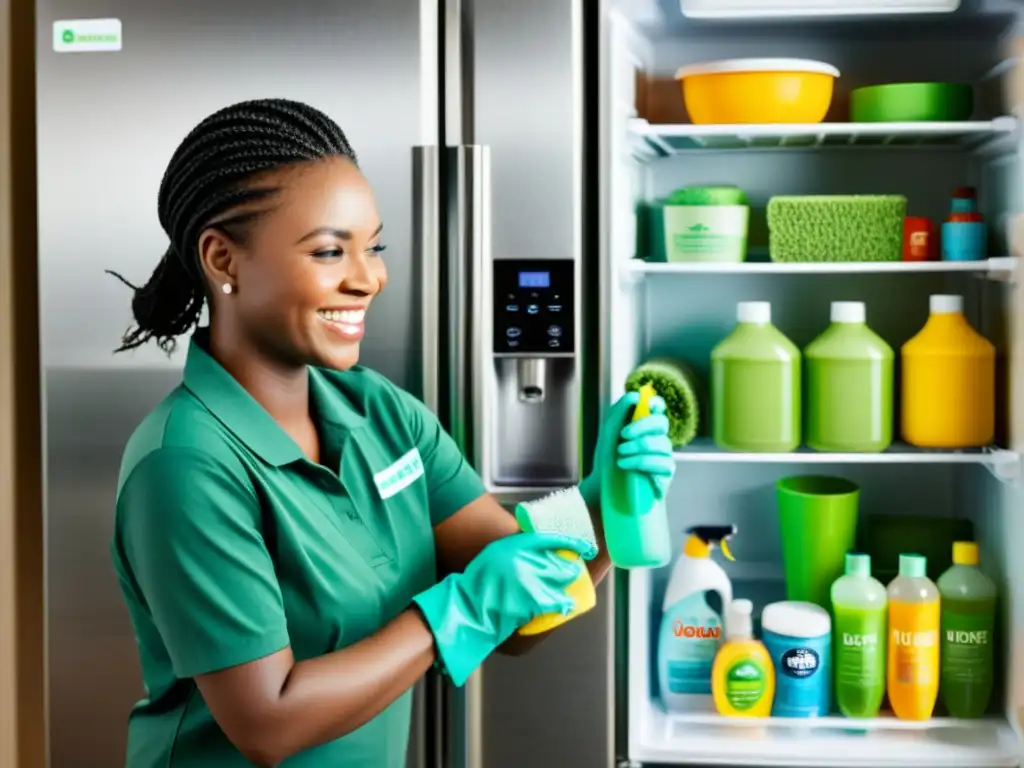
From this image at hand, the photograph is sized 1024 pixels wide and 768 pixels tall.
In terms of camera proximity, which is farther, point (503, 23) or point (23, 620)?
point (23, 620)

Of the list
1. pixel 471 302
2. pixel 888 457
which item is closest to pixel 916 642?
pixel 888 457

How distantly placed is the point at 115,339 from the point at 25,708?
762 mm

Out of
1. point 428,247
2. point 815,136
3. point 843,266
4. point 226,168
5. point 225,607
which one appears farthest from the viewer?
point 815,136

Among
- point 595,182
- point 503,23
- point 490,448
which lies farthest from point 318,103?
point 490,448

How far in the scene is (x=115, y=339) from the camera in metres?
1.87

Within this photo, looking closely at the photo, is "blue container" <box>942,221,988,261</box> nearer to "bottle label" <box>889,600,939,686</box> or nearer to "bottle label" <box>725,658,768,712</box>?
"bottle label" <box>889,600,939,686</box>

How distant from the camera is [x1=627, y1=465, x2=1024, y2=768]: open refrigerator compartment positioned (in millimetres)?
1971

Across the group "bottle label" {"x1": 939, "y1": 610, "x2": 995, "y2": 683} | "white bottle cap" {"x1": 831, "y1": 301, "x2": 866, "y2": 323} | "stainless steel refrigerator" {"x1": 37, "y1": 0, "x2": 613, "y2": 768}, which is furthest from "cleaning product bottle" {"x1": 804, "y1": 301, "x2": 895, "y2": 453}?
"stainless steel refrigerator" {"x1": 37, "y1": 0, "x2": 613, "y2": 768}

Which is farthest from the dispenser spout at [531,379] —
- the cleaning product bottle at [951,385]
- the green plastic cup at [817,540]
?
the cleaning product bottle at [951,385]

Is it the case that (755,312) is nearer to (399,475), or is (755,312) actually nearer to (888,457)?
(888,457)

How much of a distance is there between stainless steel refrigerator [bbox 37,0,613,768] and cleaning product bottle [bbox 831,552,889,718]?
18.0 inches

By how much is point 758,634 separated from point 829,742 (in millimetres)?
279

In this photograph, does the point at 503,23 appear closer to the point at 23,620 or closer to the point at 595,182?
the point at 595,182

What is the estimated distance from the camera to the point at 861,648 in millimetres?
2045
